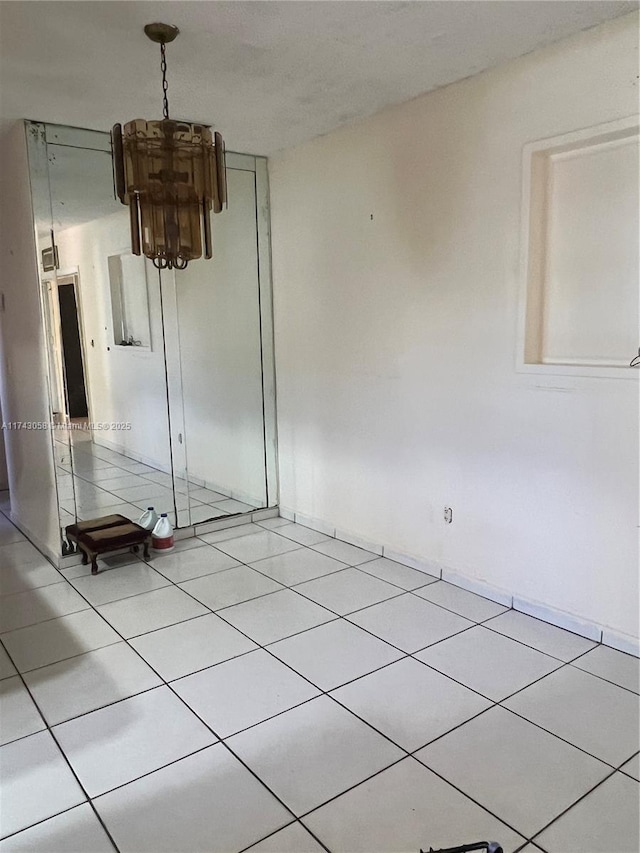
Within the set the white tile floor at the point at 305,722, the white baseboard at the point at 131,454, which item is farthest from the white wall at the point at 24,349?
the white tile floor at the point at 305,722

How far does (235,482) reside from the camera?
4.22 m

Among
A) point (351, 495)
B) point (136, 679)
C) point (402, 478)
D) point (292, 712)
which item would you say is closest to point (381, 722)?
point (292, 712)

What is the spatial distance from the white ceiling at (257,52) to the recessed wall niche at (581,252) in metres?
0.43

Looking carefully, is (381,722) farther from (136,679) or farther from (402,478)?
(402,478)

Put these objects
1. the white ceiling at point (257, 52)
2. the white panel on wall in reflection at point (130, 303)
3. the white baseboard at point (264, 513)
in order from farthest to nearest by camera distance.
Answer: the white baseboard at point (264, 513) < the white panel on wall in reflection at point (130, 303) < the white ceiling at point (257, 52)

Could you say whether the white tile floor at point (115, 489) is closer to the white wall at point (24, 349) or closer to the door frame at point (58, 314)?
the white wall at point (24, 349)

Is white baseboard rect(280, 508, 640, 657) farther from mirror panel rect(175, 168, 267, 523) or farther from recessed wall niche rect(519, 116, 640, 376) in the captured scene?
recessed wall niche rect(519, 116, 640, 376)

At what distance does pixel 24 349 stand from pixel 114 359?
0.49 meters

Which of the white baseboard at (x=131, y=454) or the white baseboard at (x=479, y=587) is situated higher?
the white baseboard at (x=131, y=454)

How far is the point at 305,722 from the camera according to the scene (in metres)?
2.04

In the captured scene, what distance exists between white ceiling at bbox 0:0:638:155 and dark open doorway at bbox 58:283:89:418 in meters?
0.89

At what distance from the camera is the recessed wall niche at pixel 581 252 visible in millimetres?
2275

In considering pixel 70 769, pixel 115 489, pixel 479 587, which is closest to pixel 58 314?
pixel 115 489

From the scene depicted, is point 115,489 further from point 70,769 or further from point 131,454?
point 70,769
